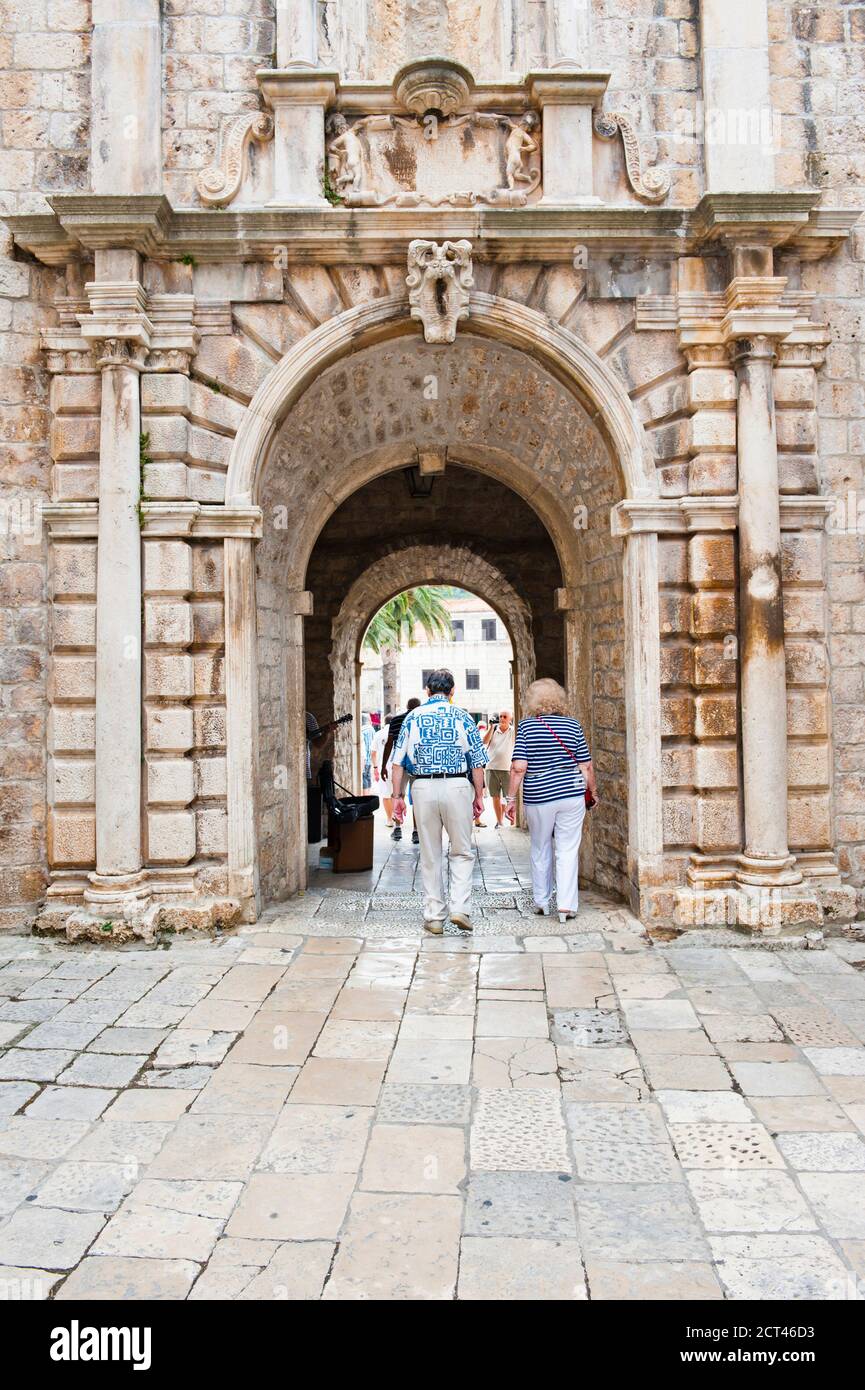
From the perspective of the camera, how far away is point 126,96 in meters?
6.38

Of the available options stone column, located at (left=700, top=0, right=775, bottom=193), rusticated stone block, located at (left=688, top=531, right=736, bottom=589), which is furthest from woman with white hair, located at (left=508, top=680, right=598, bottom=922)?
stone column, located at (left=700, top=0, right=775, bottom=193)

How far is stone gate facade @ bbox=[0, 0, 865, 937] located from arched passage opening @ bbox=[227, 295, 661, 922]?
46mm

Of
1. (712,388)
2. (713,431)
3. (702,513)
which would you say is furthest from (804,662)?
(712,388)

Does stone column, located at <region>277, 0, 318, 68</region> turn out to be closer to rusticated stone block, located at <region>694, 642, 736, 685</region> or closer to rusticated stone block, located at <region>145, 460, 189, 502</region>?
rusticated stone block, located at <region>145, 460, 189, 502</region>

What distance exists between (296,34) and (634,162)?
7.58ft

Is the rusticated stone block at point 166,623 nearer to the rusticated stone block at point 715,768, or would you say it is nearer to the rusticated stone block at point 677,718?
the rusticated stone block at point 677,718

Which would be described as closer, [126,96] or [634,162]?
[126,96]

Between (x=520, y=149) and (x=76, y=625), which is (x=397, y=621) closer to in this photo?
(x=520, y=149)

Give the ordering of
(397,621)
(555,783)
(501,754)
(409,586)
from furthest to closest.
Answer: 1. (397,621)
2. (409,586)
3. (501,754)
4. (555,783)

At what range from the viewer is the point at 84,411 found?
6.41 m

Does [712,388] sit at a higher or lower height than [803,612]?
higher

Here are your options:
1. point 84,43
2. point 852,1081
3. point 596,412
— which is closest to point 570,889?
point 852,1081

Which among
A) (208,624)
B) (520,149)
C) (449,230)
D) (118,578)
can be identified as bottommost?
(208,624)

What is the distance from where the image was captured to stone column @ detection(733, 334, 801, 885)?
6.22 m
